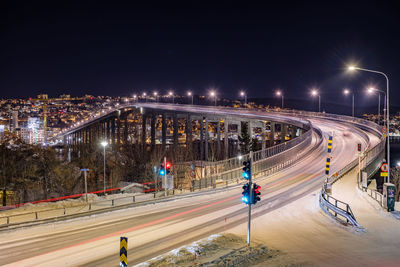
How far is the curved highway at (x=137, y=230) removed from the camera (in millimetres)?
12617

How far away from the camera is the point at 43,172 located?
40.8 m

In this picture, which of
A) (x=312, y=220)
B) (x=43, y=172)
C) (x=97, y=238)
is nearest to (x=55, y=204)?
(x=97, y=238)

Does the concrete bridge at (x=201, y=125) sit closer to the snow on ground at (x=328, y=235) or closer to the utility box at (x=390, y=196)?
the snow on ground at (x=328, y=235)

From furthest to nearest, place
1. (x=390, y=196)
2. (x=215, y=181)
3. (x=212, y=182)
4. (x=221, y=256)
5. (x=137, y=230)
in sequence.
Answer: (x=215, y=181) < (x=212, y=182) < (x=390, y=196) < (x=137, y=230) < (x=221, y=256)

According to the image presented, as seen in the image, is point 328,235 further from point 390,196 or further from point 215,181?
point 215,181

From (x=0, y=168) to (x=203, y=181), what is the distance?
25999 mm

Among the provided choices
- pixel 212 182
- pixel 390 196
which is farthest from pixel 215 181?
pixel 390 196

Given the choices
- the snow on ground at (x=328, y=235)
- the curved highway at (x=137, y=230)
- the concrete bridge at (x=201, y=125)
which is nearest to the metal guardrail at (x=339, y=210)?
the snow on ground at (x=328, y=235)

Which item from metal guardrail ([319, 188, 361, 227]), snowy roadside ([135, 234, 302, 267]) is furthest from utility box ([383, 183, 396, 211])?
snowy roadside ([135, 234, 302, 267])

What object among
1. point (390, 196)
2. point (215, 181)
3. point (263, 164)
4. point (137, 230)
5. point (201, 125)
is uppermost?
point (201, 125)

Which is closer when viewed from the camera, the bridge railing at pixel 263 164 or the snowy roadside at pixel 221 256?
the snowy roadside at pixel 221 256

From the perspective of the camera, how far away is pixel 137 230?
15891 millimetres

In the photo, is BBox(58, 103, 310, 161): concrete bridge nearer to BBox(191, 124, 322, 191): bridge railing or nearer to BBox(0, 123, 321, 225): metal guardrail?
BBox(191, 124, 322, 191): bridge railing

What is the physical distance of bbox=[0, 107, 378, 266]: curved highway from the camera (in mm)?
12617
